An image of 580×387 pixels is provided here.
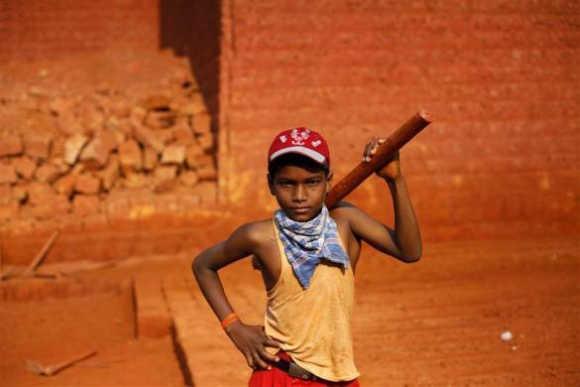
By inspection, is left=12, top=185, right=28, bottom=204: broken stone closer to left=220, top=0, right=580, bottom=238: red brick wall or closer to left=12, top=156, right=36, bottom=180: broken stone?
left=12, top=156, right=36, bottom=180: broken stone

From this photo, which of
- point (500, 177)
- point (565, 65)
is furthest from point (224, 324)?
point (565, 65)

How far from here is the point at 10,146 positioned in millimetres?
9078

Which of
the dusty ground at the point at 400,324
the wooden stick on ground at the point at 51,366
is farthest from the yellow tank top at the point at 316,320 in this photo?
the wooden stick on ground at the point at 51,366

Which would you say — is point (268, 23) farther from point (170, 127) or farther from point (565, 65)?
point (565, 65)

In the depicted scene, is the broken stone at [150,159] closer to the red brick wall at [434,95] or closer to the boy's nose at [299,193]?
the red brick wall at [434,95]

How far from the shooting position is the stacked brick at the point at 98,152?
890 centimetres

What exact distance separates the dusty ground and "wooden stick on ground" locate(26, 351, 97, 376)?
0.19 ft

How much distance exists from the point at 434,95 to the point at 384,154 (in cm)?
657

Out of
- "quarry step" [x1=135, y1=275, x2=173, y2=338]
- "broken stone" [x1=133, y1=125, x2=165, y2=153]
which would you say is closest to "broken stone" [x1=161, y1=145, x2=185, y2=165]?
"broken stone" [x1=133, y1=125, x2=165, y2=153]

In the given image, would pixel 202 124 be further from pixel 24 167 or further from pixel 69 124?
pixel 24 167

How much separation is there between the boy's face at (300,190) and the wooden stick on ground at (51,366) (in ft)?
13.5

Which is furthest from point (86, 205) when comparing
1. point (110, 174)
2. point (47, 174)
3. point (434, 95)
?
point (434, 95)

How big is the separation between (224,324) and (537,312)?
385 centimetres

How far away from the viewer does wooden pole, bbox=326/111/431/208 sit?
2252mm
